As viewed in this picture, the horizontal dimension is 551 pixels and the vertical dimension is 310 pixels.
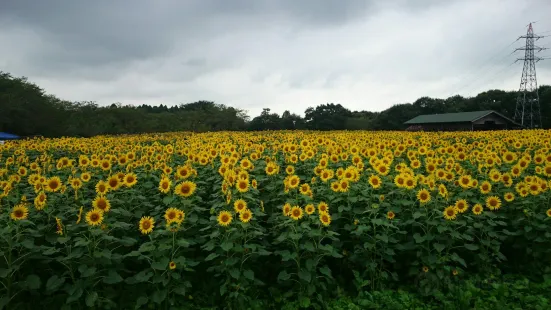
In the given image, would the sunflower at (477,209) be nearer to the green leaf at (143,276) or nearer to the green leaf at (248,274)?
the green leaf at (248,274)

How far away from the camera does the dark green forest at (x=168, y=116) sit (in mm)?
47344

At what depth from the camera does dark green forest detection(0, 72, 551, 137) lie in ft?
155

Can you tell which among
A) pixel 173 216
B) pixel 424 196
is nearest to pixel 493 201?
pixel 424 196

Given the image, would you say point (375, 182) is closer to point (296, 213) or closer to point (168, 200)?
point (296, 213)

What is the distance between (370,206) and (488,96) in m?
63.9

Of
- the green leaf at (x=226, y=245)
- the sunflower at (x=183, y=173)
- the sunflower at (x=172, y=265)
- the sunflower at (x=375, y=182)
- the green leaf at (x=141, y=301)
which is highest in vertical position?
the sunflower at (x=183, y=173)

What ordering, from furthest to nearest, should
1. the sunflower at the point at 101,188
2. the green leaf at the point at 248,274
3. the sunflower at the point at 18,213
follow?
1. the sunflower at the point at 101,188
2. the green leaf at the point at 248,274
3. the sunflower at the point at 18,213

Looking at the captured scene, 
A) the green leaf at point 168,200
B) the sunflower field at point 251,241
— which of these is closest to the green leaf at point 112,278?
the sunflower field at point 251,241

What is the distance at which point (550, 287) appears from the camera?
4.86 m

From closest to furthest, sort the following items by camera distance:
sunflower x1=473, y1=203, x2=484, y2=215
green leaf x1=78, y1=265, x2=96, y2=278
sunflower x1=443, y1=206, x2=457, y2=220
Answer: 1. green leaf x1=78, y1=265, x2=96, y2=278
2. sunflower x1=443, y1=206, x2=457, y2=220
3. sunflower x1=473, y1=203, x2=484, y2=215

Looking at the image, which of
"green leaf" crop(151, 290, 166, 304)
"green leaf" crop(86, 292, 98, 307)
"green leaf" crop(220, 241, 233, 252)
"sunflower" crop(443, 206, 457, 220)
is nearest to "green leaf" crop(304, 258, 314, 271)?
"green leaf" crop(220, 241, 233, 252)

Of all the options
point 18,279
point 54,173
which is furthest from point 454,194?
point 54,173

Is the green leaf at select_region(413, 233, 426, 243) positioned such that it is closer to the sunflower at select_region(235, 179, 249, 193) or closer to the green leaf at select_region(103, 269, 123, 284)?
the sunflower at select_region(235, 179, 249, 193)

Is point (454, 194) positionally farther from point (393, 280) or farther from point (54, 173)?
point (54, 173)
